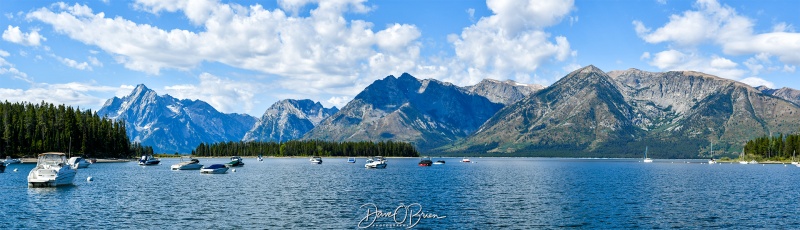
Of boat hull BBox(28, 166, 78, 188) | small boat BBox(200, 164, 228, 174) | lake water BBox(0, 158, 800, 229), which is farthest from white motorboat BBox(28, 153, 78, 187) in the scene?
small boat BBox(200, 164, 228, 174)

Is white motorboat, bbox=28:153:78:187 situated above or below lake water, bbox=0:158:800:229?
above

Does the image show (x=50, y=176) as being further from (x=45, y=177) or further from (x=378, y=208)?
(x=378, y=208)

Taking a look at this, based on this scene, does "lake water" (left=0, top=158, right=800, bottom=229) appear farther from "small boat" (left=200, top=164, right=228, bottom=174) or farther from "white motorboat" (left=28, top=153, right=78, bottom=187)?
"small boat" (left=200, top=164, right=228, bottom=174)

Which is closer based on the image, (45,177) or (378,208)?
(378,208)

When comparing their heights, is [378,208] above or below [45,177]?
below

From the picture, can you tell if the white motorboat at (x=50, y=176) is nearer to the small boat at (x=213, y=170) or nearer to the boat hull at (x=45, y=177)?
the boat hull at (x=45, y=177)

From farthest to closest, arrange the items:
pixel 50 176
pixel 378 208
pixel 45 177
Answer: pixel 50 176 → pixel 45 177 → pixel 378 208

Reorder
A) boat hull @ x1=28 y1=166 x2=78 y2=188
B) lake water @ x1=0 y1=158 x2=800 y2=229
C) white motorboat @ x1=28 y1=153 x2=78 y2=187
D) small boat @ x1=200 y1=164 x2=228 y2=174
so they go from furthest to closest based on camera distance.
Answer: small boat @ x1=200 y1=164 x2=228 y2=174
white motorboat @ x1=28 y1=153 x2=78 y2=187
boat hull @ x1=28 y1=166 x2=78 y2=188
lake water @ x1=0 y1=158 x2=800 y2=229

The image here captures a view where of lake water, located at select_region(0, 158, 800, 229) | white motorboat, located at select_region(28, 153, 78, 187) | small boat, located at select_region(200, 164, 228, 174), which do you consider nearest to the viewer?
lake water, located at select_region(0, 158, 800, 229)

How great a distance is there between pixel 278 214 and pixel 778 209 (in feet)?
197

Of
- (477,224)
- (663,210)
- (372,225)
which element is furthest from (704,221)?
(372,225)

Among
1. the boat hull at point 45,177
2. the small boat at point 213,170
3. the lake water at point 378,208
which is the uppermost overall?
the boat hull at point 45,177

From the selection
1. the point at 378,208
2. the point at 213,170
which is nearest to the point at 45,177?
the point at 378,208

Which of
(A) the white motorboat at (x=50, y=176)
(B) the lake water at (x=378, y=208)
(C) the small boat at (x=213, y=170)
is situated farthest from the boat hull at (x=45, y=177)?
(C) the small boat at (x=213, y=170)
